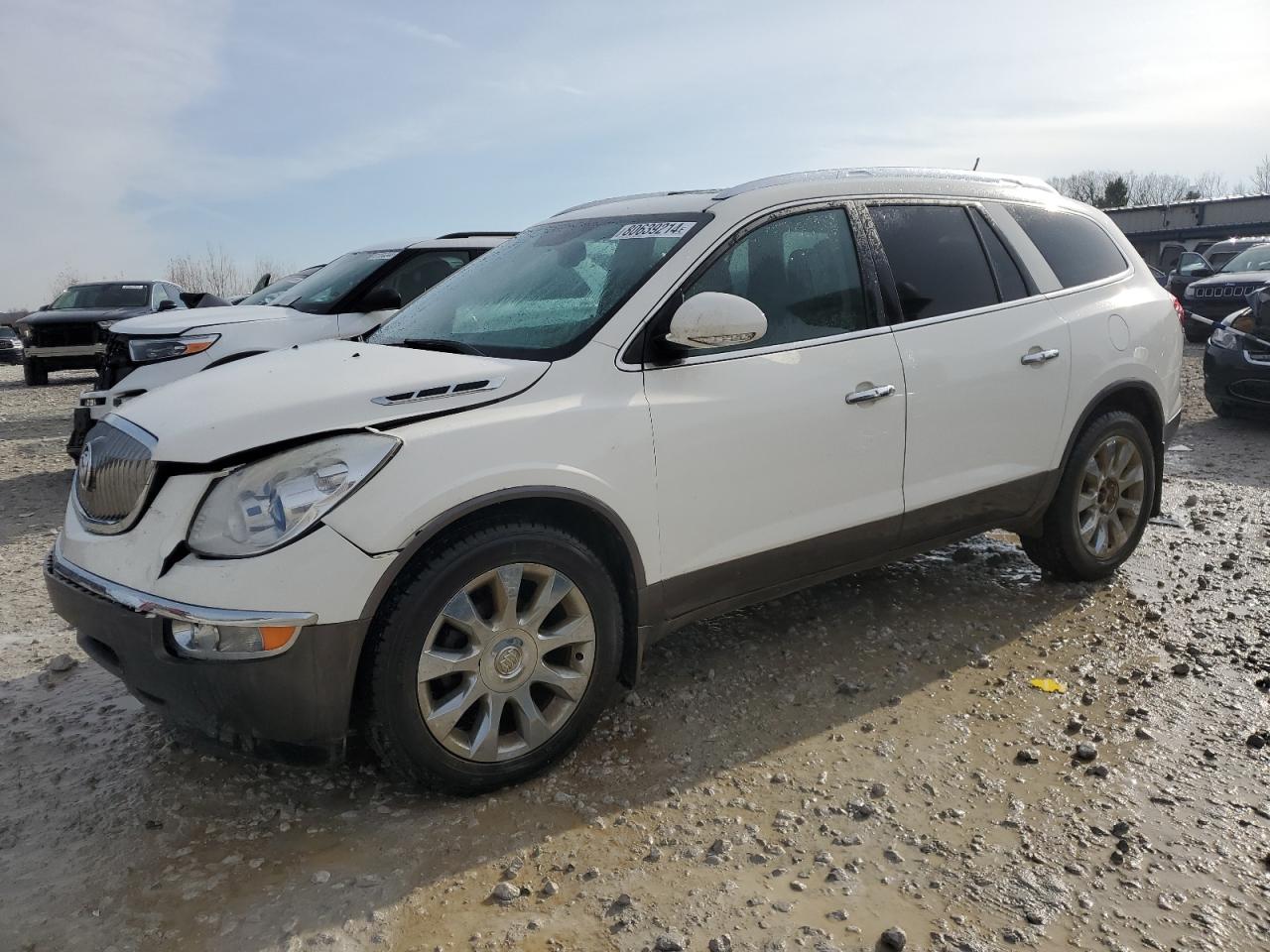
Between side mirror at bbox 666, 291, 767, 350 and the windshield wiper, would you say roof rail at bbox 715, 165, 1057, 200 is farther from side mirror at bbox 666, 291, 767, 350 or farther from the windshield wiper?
the windshield wiper

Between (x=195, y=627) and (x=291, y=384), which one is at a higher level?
(x=291, y=384)

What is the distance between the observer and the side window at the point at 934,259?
12.7 feet

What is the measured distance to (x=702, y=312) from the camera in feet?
10.2

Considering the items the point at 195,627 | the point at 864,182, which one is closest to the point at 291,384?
the point at 195,627

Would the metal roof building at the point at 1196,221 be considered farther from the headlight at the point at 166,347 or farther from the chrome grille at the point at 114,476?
the chrome grille at the point at 114,476

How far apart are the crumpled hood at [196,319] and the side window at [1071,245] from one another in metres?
4.97

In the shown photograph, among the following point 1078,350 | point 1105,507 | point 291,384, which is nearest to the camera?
point 291,384

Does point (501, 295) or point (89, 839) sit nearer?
point (89, 839)

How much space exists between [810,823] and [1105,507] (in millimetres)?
2710

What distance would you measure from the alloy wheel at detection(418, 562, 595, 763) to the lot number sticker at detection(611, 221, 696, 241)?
132 cm

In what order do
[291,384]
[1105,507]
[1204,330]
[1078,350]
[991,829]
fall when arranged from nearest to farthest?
[991,829]
[291,384]
[1078,350]
[1105,507]
[1204,330]

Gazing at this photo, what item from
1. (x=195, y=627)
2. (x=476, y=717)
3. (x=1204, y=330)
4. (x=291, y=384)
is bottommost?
(x=1204, y=330)

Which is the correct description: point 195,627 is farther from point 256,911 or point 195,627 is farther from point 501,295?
point 501,295

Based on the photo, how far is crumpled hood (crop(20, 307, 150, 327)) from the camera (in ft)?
52.9
